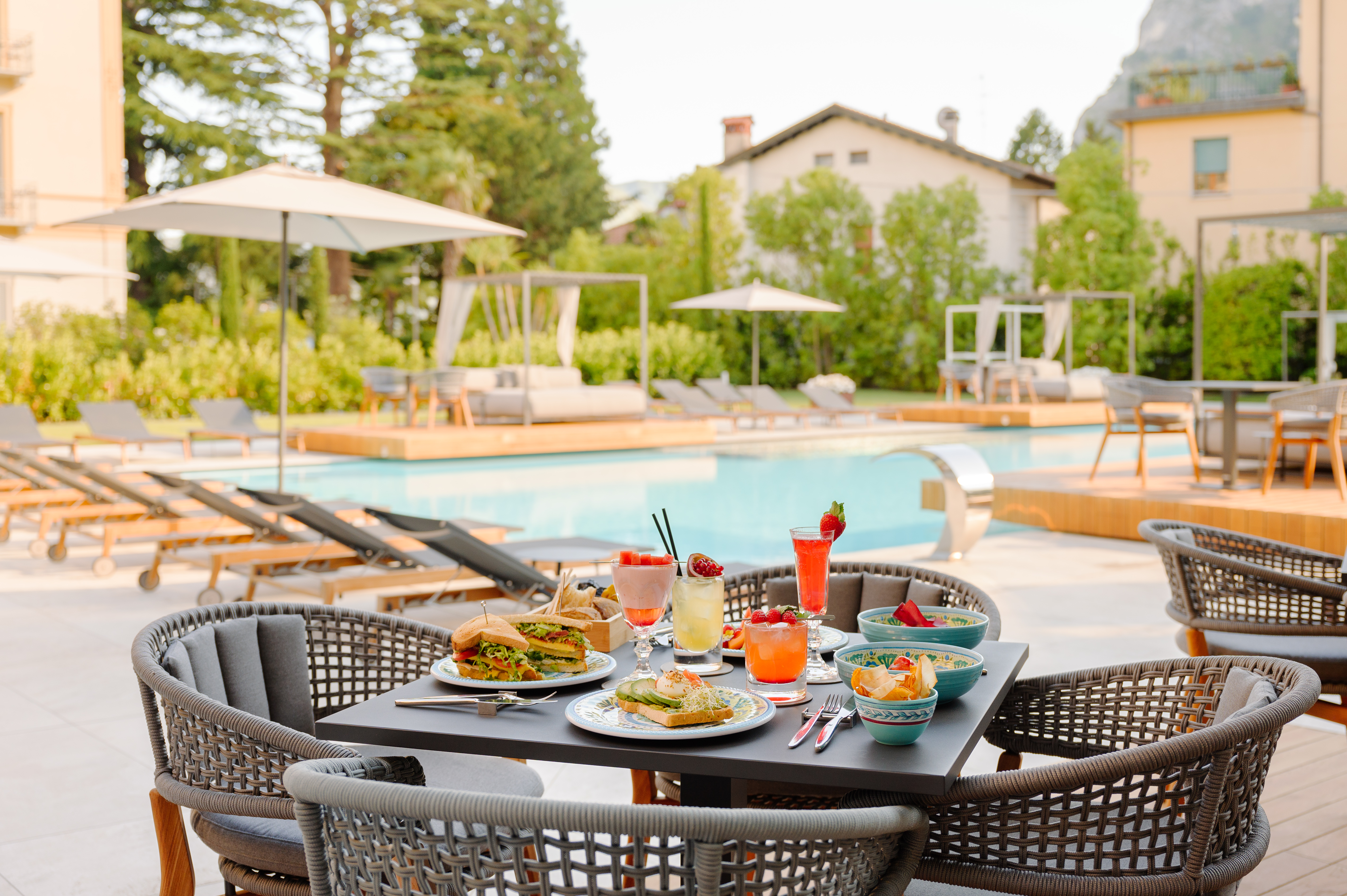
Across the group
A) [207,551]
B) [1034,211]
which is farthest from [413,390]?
[1034,211]

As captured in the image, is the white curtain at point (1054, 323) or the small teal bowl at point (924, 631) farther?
the white curtain at point (1054, 323)

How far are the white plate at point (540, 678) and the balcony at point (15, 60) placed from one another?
2271cm

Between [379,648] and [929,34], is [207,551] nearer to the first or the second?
[379,648]

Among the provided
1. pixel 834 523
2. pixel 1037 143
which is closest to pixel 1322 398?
pixel 834 523

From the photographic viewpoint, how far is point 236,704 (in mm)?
2092

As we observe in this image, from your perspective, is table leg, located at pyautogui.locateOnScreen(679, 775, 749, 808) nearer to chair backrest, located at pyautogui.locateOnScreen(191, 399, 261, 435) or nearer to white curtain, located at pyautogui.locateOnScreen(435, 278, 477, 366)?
chair backrest, located at pyautogui.locateOnScreen(191, 399, 261, 435)

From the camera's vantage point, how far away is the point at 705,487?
1095 cm

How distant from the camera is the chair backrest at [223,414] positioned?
12.3 m

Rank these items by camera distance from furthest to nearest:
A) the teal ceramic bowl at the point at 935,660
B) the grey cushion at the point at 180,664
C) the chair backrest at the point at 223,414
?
the chair backrest at the point at 223,414 → the grey cushion at the point at 180,664 → the teal ceramic bowl at the point at 935,660

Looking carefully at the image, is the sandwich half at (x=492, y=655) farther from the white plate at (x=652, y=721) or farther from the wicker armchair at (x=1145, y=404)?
the wicker armchair at (x=1145, y=404)

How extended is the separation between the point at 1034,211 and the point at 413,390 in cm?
1654

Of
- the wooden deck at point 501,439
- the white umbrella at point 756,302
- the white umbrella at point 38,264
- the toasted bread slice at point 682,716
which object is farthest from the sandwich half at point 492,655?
the white umbrella at point 756,302

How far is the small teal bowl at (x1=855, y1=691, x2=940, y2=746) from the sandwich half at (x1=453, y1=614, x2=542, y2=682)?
1.73 ft

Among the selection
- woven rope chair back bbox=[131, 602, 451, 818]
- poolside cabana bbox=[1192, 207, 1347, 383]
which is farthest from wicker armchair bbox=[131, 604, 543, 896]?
poolside cabana bbox=[1192, 207, 1347, 383]
